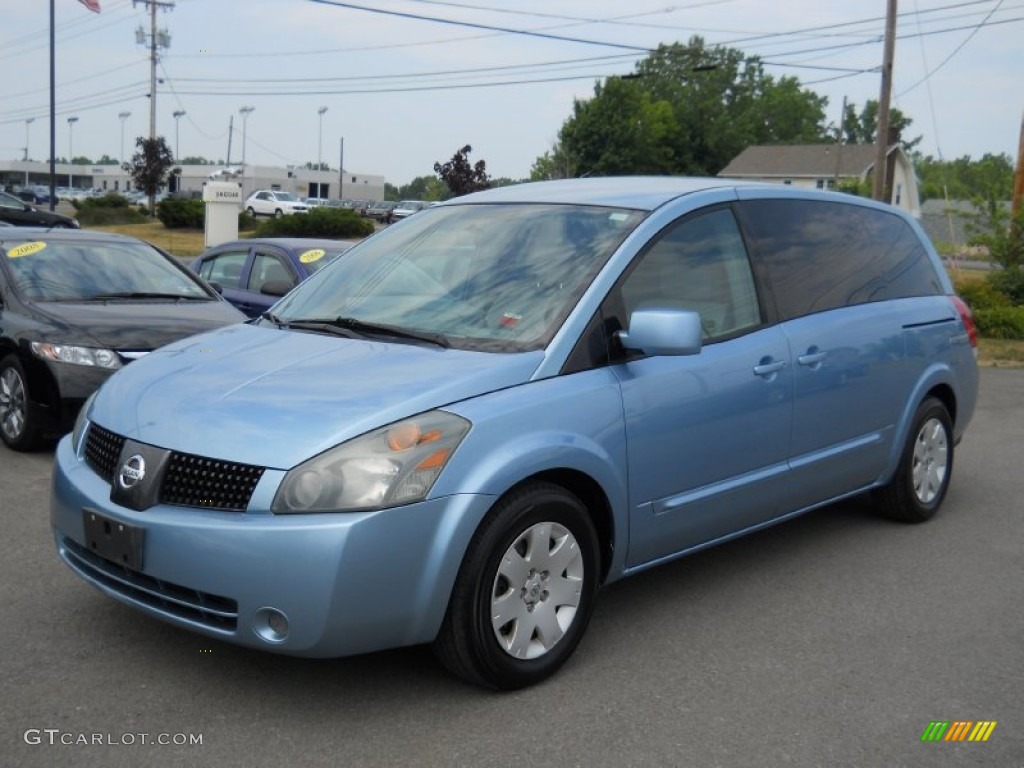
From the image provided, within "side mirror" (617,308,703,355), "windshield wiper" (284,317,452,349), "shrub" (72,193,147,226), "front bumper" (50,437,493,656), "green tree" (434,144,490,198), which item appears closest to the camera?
"front bumper" (50,437,493,656)

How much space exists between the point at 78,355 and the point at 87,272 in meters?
1.32

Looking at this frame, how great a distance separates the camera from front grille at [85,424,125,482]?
395 centimetres

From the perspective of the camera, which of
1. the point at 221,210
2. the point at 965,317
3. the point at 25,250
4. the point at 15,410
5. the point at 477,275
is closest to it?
the point at 477,275

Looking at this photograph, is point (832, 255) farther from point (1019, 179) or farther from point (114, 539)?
point (1019, 179)

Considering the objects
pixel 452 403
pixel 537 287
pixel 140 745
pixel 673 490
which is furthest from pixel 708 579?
pixel 140 745

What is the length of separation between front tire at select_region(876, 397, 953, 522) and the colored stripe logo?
97.7 inches

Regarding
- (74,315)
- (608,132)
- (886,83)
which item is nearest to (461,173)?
(886,83)

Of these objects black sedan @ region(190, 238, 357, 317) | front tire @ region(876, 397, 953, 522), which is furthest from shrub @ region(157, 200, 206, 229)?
front tire @ region(876, 397, 953, 522)

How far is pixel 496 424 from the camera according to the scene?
3.79 metres

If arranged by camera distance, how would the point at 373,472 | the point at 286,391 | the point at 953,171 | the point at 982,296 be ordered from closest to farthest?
the point at 373,472, the point at 286,391, the point at 982,296, the point at 953,171

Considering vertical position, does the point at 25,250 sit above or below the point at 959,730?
above

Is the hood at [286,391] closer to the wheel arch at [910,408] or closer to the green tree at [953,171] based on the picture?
the wheel arch at [910,408]

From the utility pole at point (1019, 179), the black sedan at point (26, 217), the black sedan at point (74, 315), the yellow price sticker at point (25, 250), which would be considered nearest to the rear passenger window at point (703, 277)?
the black sedan at point (74, 315)

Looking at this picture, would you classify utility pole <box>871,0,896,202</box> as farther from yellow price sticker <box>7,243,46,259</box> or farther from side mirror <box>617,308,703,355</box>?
side mirror <box>617,308,703,355</box>
